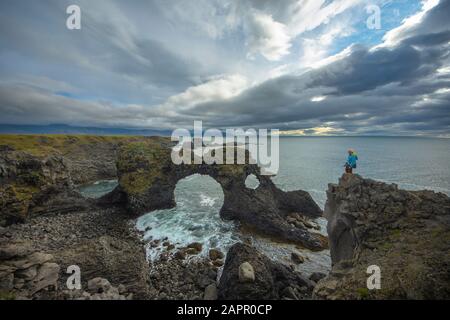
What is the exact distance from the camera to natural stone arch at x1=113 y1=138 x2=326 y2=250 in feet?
93.5

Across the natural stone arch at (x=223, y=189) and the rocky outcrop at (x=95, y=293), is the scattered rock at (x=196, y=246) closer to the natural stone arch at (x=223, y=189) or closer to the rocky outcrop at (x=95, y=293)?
the natural stone arch at (x=223, y=189)

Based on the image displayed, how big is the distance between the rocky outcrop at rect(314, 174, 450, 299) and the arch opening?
525 inches

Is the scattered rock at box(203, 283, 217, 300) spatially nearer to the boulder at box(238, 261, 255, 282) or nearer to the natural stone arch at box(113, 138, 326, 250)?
the boulder at box(238, 261, 255, 282)

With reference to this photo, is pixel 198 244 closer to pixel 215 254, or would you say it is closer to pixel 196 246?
pixel 196 246

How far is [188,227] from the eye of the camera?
26766 millimetres

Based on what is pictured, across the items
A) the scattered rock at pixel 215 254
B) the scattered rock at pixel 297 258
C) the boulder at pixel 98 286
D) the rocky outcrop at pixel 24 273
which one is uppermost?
the rocky outcrop at pixel 24 273

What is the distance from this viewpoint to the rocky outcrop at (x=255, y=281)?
11594 mm

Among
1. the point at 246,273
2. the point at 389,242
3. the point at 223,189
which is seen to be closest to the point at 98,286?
the point at 246,273

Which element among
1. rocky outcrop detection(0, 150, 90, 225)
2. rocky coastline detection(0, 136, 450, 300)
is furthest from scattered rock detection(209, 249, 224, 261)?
rocky outcrop detection(0, 150, 90, 225)

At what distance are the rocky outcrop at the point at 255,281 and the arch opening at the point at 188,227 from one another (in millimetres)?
8432

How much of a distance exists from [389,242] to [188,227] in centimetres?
2239

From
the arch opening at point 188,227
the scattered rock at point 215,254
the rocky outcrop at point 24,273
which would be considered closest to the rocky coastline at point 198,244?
the rocky outcrop at point 24,273
